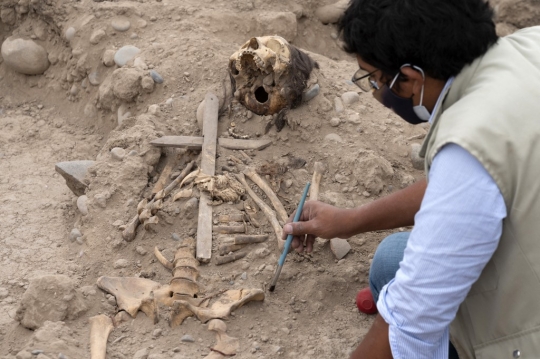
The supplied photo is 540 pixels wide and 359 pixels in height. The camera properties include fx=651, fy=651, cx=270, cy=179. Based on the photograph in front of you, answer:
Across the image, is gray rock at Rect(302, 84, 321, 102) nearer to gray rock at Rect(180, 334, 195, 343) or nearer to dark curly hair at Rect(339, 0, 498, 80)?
gray rock at Rect(180, 334, 195, 343)

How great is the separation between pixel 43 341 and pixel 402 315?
1.87m

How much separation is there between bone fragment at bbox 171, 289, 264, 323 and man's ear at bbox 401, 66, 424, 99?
1522 mm

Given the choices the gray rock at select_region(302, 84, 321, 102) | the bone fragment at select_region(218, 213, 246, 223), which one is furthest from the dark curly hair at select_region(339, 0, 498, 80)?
the gray rock at select_region(302, 84, 321, 102)

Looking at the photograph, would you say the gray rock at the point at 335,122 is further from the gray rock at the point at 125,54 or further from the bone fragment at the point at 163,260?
the gray rock at the point at 125,54

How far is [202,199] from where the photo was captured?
4.08 metres

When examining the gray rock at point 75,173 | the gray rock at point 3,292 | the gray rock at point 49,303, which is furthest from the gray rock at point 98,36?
the gray rock at point 49,303

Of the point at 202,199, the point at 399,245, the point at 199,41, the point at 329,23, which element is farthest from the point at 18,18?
the point at 399,245

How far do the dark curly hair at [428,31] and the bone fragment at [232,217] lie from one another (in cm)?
197

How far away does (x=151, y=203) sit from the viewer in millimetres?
4125

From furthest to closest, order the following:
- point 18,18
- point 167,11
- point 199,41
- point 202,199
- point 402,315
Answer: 1. point 18,18
2. point 167,11
3. point 199,41
4. point 202,199
5. point 402,315

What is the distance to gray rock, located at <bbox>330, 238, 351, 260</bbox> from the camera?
3789 millimetres

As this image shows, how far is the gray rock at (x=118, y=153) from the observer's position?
4539 millimetres

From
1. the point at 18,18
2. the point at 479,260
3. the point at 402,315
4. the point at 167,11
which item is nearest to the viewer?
the point at 479,260

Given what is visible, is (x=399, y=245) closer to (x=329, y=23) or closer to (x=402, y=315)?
(x=402, y=315)
